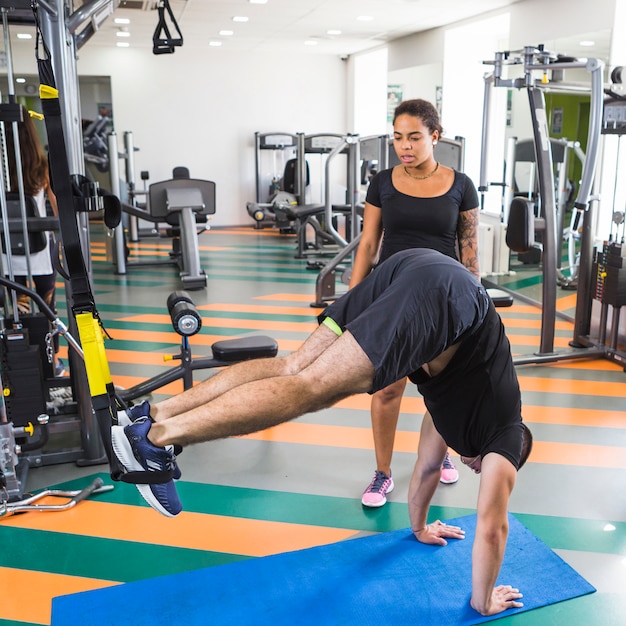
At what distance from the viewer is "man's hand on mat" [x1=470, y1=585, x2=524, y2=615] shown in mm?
2037

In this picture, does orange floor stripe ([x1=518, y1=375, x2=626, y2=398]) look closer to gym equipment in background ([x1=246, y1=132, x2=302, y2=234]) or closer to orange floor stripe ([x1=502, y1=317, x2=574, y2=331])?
orange floor stripe ([x1=502, y1=317, x2=574, y2=331])

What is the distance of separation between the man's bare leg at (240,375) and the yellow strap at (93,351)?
0.72 ft

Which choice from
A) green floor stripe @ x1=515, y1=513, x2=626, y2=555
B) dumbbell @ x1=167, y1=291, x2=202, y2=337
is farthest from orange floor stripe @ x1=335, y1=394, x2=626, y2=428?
green floor stripe @ x1=515, y1=513, x2=626, y2=555

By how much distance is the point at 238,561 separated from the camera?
7.66ft

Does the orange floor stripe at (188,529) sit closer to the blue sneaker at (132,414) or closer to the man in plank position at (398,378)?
the man in plank position at (398,378)

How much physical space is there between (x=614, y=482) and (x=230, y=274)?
506cm

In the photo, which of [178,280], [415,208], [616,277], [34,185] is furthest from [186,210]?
[415,208]

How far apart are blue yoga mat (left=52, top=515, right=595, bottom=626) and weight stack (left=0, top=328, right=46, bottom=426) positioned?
97 cm

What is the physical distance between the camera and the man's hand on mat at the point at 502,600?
2.04 m

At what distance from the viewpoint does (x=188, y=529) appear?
2.55 metres

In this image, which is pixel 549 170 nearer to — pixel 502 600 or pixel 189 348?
pixel 189 348

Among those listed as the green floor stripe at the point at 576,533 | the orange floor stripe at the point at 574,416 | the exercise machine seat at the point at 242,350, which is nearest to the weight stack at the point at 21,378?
the exercise machine seat at the point at 242,350

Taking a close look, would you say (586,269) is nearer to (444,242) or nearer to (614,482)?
(614,482)

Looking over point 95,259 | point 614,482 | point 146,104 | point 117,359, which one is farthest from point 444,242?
point 146,104
